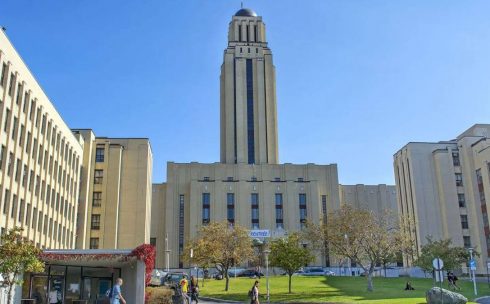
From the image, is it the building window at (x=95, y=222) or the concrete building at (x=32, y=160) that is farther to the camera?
the building window at (x=95, y=222)

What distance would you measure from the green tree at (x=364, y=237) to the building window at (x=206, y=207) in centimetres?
5621

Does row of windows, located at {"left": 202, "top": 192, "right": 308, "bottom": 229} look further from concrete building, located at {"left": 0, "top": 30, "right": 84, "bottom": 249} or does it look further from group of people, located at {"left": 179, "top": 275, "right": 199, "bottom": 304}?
group of people, located at {"left": 179, "top": 275, "right": 199, "bottom": 304}

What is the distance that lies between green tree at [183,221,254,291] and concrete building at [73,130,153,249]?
17668mm

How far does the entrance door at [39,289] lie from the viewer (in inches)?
1156

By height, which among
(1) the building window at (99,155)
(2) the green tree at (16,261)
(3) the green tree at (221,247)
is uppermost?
(1) the building window at (99,155)

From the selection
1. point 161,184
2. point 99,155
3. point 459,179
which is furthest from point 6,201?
point 459,179

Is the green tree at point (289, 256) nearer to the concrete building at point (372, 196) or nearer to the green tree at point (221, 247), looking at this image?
the green tree at point (221, 247)

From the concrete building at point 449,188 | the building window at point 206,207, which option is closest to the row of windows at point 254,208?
the building window at point 206,207

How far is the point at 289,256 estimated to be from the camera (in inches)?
1732

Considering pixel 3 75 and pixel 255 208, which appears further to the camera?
pixel 255 208

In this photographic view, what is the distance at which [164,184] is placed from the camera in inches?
4397

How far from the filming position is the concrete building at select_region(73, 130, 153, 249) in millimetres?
72375

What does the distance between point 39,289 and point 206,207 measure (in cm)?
7437

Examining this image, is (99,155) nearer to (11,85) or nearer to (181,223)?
(181,223)
